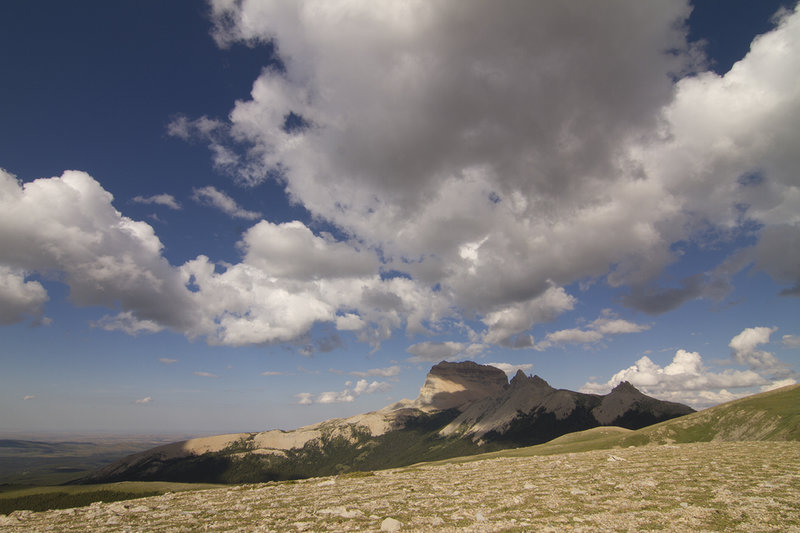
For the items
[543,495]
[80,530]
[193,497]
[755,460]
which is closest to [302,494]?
[193,497]

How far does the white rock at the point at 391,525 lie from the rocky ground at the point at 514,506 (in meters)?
0.08

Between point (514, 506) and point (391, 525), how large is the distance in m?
8.65

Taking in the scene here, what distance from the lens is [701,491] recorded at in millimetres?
25719

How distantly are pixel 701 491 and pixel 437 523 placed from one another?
19.5 meters

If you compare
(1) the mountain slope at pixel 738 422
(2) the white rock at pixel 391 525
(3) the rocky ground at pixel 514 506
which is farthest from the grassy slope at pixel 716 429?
(2) the white rock at pixel 391 525

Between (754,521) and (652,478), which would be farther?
(652,478)

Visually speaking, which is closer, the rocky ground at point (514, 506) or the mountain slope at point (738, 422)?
the rocky ground at point (514, 506)

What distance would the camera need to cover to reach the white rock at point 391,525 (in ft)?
64.7

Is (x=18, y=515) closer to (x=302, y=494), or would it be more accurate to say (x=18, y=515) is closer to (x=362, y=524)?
(x=302, y=494)

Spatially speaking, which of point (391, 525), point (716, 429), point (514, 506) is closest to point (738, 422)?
point (716, 429)

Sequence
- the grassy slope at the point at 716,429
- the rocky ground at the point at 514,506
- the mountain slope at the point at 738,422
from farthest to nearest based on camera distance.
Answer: the mountain slope at the point at 738,422, the grassy slope at the point at 716,429, the rocky ground at the point at 514,506

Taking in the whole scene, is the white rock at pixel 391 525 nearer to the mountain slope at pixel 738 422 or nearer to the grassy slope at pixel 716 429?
the grassy slope at pixel 716 429

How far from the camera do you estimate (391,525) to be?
2006cm

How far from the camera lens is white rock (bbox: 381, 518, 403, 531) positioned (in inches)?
777
